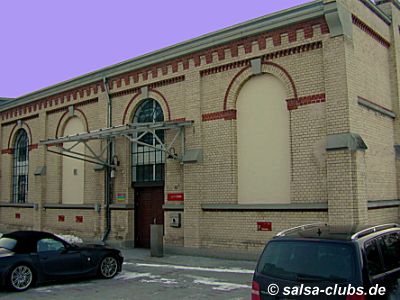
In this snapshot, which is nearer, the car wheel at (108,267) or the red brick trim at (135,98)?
the car wheel at (108,267)

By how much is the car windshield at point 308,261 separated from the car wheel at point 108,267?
658 cm

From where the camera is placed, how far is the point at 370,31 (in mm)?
14594

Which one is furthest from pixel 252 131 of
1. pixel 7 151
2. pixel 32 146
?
pixel 7 151

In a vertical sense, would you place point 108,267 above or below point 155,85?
below

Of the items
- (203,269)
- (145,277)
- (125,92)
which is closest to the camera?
(145,277)

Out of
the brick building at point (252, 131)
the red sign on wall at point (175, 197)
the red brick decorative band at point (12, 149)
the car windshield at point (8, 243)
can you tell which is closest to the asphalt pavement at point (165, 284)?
the car windshield at point (8, 243)

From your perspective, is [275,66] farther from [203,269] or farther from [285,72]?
[203,269]

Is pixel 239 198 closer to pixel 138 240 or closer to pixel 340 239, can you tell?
pixel 138 240

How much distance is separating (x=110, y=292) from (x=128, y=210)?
850cm

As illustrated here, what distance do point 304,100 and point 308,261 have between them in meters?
8.48

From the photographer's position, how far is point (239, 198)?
14.9 m

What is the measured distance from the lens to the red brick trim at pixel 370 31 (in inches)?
540

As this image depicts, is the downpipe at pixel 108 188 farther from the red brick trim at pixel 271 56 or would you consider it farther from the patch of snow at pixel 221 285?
the patch of snow at pixel 221 285

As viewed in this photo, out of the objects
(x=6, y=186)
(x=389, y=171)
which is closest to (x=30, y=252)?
(x=389, y=171)
